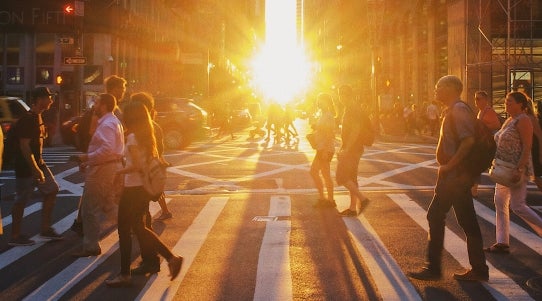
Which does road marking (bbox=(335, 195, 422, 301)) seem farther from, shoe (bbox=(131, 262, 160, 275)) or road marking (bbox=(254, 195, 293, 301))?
shoe (bbox=(131, 262, 160, 275))

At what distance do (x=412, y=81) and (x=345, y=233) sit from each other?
36.6 metres

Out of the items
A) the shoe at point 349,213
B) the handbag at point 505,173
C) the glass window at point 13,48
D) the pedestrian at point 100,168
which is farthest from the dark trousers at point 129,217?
the glass window at point 13,48

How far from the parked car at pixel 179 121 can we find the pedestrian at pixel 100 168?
51.8ft

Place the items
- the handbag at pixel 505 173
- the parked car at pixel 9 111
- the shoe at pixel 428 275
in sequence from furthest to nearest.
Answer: the parked car at pixel 9 111
the handbag at pixel 505 173
the shoe at pixel 428 275

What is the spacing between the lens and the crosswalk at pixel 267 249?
232 inches

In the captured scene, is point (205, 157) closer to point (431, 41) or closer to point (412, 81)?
point (431, 41)

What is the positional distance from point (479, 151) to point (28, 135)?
5196 millimetres

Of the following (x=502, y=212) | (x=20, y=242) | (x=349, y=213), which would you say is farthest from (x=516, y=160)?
(x=20, y=242)

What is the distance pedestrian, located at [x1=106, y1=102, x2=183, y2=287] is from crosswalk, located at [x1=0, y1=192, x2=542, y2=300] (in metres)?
0.20

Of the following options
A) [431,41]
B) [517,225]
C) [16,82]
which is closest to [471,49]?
[431,41]

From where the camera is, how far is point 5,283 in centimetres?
626

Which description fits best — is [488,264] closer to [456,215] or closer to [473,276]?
[473,276]

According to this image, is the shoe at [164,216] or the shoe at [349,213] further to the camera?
the shoe at [349,213]

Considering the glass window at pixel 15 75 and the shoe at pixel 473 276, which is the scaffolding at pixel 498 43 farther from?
the glass window at pixel 15 75
